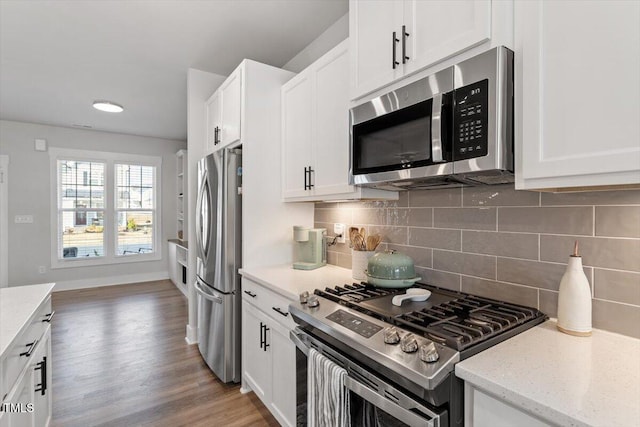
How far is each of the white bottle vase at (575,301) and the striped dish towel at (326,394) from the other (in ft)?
2.52

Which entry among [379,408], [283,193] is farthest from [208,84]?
[379,408]

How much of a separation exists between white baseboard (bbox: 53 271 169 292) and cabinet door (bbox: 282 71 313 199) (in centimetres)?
469

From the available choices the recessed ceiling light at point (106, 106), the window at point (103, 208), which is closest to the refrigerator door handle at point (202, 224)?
the recessed ceiling light at point (106, 106)

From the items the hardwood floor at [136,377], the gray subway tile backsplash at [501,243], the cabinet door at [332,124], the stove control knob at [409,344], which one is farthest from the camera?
the hardwood floor at [136,377]

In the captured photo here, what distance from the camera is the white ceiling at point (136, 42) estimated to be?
2.25m

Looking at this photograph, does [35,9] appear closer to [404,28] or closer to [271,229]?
[271,229]

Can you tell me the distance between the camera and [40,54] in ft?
9.41

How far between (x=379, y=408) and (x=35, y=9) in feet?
10.4

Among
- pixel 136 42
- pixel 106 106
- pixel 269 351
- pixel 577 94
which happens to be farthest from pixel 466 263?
pixel 106 106

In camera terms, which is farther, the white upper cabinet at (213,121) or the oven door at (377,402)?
the white upper cabinet at (213,121)

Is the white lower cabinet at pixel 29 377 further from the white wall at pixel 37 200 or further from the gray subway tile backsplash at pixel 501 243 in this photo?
the white wall at pixel 37 200

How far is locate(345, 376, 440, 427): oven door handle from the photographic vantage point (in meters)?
0.88

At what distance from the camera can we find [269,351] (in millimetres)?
1906

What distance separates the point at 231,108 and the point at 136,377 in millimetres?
2230
